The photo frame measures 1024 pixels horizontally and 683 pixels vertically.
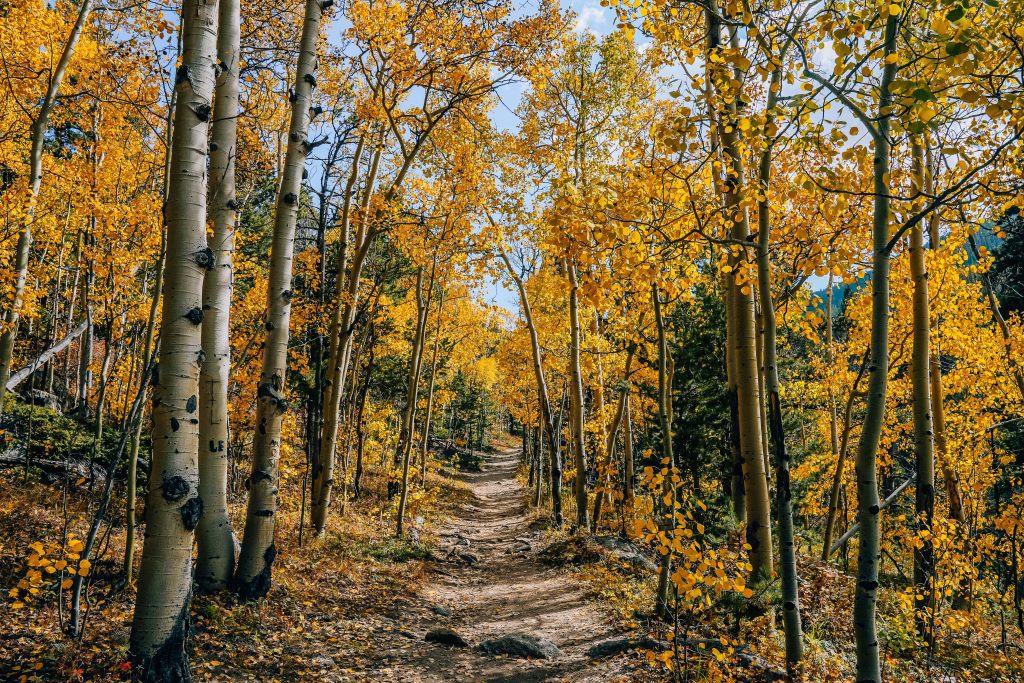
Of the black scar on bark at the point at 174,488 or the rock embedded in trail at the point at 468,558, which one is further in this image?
the rock embedded in trail at the point at 468,558

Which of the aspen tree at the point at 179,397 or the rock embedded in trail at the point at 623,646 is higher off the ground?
the aspen tree at the point at 179,397

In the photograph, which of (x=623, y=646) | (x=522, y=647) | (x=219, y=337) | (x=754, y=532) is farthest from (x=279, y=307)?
(x=754, y=532)

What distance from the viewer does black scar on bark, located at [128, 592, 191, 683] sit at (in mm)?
2902

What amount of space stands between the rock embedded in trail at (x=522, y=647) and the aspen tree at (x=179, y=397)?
12.4ft

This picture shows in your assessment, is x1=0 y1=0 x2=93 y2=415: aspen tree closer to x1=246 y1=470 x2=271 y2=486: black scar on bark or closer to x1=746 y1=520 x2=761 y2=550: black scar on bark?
x1=246 y1=470 x2=271 y2=486: black scar on bark

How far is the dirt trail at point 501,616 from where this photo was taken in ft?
17.9

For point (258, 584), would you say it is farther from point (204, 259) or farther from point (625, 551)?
point (625, 551)

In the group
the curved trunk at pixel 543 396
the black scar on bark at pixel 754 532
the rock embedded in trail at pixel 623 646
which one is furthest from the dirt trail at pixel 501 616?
the black scar on bark at pixel 754 532

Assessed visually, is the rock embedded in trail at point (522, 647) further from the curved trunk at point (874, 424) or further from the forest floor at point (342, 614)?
the curved trunk at point (874, 424)

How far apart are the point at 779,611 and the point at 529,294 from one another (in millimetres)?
11359

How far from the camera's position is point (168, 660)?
117 inches

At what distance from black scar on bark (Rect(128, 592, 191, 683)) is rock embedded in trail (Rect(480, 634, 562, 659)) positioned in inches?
148

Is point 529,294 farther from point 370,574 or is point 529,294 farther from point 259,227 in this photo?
point 370,574

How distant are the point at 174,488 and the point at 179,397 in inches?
20.1
